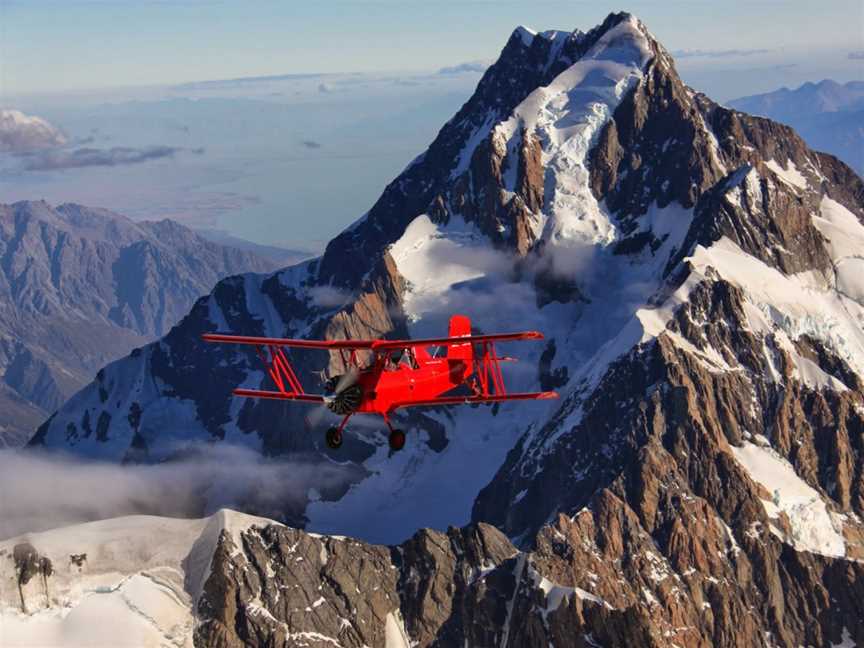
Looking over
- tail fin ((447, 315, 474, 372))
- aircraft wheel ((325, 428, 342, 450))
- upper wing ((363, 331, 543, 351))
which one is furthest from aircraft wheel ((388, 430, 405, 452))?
tail fin ((447, 315, 474, 372))

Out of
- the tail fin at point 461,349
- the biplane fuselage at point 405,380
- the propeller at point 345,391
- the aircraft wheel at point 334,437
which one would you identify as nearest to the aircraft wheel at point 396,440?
the biplane fuselage at point 405,380

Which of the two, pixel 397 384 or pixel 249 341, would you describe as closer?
pixel 397 384

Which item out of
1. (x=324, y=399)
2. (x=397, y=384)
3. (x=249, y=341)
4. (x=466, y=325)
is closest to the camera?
(x=324, y=399)

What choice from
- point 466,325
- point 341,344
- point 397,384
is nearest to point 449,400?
point 397,384

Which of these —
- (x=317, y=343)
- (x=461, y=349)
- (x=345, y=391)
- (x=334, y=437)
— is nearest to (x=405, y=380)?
(x=317, y=343)

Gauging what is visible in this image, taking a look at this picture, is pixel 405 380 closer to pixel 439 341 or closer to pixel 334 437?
pixel 439 341

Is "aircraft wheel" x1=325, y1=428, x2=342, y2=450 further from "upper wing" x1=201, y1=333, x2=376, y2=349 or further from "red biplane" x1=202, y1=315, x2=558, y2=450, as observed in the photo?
"upper wing" x1=201, y1=333, x2=376, y2=349

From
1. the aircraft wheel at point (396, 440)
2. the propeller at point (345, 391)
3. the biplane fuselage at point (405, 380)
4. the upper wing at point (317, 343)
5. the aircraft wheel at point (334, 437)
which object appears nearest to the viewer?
the aircraft wheel at point (334, 437)

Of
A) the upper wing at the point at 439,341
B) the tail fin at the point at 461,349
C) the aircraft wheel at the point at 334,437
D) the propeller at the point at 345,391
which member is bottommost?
the tail fin at the point at 461,349

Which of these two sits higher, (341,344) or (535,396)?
(341,344)

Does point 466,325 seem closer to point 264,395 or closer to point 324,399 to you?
point 264,395

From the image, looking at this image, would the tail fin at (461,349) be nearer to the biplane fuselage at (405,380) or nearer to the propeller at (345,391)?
the biplane fuselage at (405,380)
